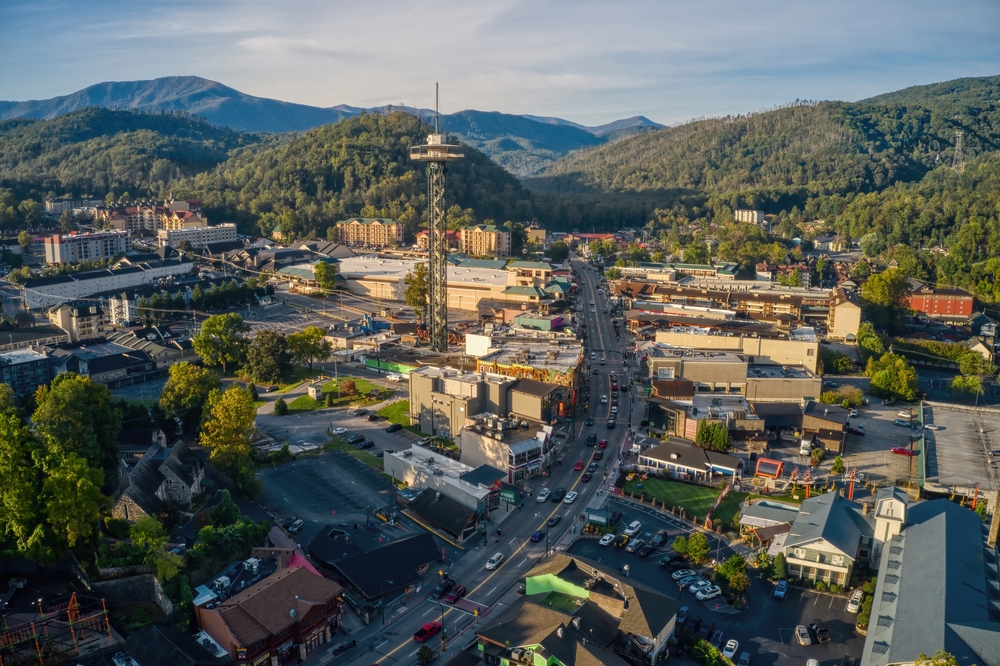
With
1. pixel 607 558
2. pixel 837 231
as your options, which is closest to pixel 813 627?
pixel 607 558

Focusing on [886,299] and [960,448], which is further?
[886,299]

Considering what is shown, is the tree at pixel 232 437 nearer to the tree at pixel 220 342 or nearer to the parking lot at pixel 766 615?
the parking lot at pixel 766 615

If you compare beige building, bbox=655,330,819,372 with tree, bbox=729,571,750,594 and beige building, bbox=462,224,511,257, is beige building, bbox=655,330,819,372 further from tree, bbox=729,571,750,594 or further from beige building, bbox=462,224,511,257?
beige building, bbox=462,224,511,257

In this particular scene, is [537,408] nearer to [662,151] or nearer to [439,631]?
[439,631]

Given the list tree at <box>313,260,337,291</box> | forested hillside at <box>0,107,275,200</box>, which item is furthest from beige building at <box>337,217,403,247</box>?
forested hillside at <box>0,107,275,200</box>

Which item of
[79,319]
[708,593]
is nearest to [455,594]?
[708,593]

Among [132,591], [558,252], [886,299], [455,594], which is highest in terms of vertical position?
[558,252]

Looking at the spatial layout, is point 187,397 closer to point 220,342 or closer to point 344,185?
point 220,342
